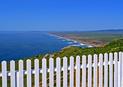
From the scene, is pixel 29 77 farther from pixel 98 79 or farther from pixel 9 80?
pixel 98 79

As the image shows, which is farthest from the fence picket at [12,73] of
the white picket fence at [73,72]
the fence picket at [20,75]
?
the fence picket at [20,75]

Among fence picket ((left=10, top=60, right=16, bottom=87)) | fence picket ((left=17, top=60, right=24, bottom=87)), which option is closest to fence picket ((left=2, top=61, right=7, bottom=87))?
fence picket ((left=10, top=60, right=16, bottom=87))

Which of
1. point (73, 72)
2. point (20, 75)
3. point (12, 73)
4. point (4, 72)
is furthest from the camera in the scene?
point (73, 72)

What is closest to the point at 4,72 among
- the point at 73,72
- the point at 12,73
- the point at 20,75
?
the point at 12,73

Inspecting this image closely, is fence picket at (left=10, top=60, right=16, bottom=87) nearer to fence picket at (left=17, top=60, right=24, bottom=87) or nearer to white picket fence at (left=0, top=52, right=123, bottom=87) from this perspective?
white picket fence at (left=0, top=52, right=123, bottom=87)

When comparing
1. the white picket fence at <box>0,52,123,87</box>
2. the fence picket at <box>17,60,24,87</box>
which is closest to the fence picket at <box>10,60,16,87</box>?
the white picket fence at <box>0,52,123,87</box>

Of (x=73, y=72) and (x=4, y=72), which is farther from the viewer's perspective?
(x=73, y=72)

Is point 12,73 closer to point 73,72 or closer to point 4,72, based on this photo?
point 4,72

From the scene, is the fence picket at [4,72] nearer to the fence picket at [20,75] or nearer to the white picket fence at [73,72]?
the white picket fence at [73,72]

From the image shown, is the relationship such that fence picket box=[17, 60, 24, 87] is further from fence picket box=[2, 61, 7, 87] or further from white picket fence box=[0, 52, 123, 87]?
fence picket box=[2, 61, 7, 87]

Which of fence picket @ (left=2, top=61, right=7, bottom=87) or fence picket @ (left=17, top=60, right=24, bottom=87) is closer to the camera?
fence picket @ (left=2, top=61, right=7, bottom=87)
